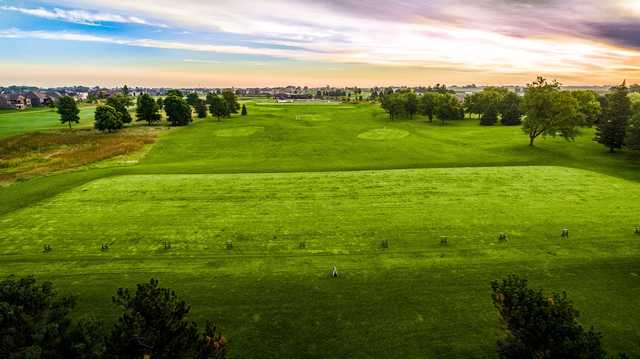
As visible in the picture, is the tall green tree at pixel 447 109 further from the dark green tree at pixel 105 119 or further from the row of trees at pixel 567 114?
the dark green tree at pixel 105 119

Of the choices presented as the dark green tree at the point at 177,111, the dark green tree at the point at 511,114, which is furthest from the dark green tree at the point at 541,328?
the dark green tree at the point at 511,114

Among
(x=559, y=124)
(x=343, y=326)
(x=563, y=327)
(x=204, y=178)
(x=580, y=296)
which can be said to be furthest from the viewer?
(x=559, y=124)

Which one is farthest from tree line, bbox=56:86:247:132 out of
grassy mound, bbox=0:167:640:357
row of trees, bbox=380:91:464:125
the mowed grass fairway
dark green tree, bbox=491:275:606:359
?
dark green tree, bbox=491:275:606:359

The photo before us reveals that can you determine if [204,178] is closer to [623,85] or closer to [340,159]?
[340,159]

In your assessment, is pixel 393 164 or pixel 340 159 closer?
pixel 393 164

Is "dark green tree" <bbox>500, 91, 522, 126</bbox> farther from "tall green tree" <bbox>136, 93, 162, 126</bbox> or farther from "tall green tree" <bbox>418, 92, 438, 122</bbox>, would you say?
"tall green tree" <bbox>136, 93, 162, 126</bbox>

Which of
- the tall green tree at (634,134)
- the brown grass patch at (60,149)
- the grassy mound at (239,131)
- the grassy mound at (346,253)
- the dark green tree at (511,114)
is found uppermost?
the dark green tree at (511,114)

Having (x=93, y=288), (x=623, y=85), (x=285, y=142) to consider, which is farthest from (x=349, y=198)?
(x=623, y=85)
